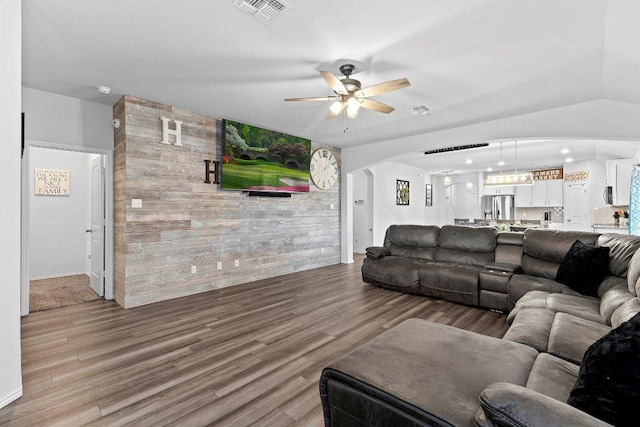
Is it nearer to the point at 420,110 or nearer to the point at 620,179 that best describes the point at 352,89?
the point at 420,110

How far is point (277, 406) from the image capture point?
1.87 m

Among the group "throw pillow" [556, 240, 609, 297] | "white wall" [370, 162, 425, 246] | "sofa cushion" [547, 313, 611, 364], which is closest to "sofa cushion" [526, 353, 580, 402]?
"sofa cushion" [547, 313, 611, 364]

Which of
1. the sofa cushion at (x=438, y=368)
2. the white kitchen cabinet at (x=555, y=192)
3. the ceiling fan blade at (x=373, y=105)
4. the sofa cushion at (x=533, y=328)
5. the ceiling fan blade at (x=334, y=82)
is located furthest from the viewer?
the white kitchen cabinet at (x=555, y=192)

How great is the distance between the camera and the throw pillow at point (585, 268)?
2.77 metres

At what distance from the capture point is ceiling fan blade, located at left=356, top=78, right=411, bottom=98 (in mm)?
2654

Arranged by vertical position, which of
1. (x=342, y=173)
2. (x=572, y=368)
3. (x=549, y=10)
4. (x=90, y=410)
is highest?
(x=549, y=10)

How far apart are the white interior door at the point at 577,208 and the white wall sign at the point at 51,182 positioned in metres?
11.8

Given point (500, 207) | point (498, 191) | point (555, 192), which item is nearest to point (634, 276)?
point (555, 192)

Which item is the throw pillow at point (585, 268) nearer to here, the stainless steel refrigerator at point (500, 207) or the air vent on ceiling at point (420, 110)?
the air vent on ceiling at point (420, 110)

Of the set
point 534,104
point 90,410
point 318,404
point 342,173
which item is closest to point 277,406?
point 318,404

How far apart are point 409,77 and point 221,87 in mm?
2167

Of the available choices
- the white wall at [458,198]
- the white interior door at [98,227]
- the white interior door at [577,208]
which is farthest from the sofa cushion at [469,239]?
the white wall at [458,198]

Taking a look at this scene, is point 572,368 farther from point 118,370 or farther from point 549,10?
point 118,370

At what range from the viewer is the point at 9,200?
1.88 metres
